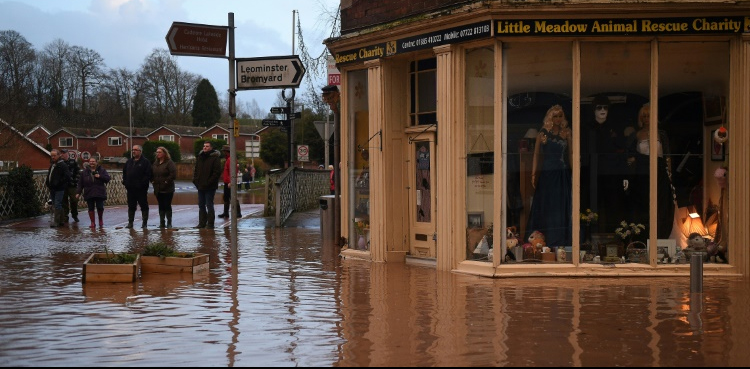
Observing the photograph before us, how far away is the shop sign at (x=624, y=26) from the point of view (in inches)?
512

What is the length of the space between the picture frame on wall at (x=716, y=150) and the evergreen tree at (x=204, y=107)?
348 ft

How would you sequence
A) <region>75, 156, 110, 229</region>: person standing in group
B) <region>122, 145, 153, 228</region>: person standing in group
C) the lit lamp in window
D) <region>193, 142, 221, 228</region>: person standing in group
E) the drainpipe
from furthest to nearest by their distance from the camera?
<region>75, 156, 110, 229</region>: person standing in group → <region>122, 145, 153, 228</region>: person standing in group → <region>193, 142, 221, 228</region>: person standing in group → the drainpipe → the lit lamp in window

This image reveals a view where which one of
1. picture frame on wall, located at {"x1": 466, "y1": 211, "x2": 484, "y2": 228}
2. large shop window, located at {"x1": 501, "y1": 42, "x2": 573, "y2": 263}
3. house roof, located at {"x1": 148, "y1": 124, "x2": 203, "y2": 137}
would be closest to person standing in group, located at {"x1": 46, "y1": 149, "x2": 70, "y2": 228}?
picture frame on wall, located at {"x1": 466, "y1": 211, "x2": 484, "y2": 228}

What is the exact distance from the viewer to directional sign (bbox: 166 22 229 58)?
41.5 ft

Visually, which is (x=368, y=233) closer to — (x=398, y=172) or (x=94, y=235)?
(x=398, y=172)

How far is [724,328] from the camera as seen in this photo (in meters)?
9.12

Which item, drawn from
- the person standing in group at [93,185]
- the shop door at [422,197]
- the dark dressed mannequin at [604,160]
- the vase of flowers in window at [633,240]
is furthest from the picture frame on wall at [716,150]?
the person standing in group at [93,185]

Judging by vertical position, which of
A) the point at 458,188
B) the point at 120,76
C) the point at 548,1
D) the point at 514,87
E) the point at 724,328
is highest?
the point at 120,76

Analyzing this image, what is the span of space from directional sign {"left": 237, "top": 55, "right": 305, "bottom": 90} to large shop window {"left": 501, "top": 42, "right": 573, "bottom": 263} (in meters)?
2.81

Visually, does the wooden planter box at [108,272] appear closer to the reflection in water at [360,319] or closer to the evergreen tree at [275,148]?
the reflection in water at [360,319]

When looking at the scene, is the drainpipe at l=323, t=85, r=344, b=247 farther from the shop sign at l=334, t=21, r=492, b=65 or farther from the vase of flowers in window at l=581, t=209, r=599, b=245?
the vase of flowers in window at l=581, t=209, r=599, b=245

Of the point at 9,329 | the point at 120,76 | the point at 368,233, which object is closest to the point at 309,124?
the point at 120,76

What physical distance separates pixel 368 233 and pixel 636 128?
466 centimetres

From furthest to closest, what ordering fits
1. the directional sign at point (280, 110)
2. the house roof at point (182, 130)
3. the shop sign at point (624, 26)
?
the house roof at point (182, 130) → the directional sign at point (280, 110) → the shop sign at point (624, 26)
